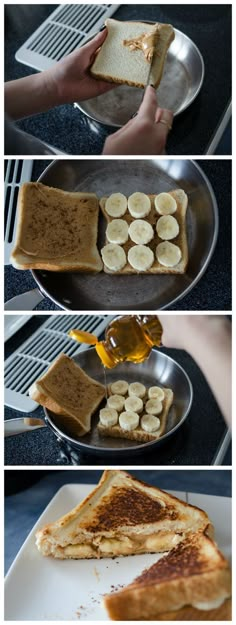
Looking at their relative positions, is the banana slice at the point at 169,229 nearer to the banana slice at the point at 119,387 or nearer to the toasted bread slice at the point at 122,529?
the banana slice at the point at 119,387

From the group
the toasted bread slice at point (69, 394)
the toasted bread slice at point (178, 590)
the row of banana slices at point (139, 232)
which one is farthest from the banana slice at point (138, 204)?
the toasted bread slice at point (178, 590)

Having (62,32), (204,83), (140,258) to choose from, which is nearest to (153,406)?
(140,258)

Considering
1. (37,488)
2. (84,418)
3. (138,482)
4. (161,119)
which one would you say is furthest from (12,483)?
(161,119)

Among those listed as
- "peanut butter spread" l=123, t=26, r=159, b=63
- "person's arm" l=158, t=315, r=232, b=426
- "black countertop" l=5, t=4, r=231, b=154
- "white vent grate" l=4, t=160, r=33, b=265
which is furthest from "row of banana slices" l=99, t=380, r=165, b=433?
"peanut butter spread" l=123, t=26, r=159, b=63

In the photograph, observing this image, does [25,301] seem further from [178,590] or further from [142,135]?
[178,590]

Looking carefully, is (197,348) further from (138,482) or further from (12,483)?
(12,483)
